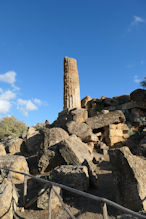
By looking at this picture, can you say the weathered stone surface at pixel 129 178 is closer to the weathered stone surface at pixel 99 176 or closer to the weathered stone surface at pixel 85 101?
the weathered stone surface at pixel 99 176

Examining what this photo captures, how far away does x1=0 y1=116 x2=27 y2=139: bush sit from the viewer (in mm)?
21391

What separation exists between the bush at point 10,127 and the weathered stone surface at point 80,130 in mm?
10757

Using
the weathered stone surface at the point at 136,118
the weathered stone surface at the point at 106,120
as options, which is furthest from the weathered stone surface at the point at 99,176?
the weathered stone surface at the point at 136,118

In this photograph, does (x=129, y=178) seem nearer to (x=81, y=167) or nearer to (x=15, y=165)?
(x=81, y=167)

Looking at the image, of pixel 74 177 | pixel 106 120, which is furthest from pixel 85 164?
pixel 106 120

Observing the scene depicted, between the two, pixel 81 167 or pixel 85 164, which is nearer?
pixel 81 167

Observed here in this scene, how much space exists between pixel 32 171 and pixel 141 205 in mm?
5721

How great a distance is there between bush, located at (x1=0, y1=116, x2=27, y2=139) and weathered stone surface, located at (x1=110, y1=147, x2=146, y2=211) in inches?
699

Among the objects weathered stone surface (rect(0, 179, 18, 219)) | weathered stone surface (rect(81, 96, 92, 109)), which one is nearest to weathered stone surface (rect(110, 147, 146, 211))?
weathered stone surface (rect(0, 179, 18, 219))

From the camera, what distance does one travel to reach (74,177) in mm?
5645

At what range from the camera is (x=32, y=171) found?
8602mm

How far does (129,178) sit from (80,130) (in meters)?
7.57

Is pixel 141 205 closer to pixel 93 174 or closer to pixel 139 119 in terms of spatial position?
pixel 93 174

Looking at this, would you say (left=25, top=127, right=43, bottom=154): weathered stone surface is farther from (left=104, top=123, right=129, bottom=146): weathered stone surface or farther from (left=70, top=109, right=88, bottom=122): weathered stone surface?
(left=104, top=123, right=129, bottom=146): weathered stone surface
